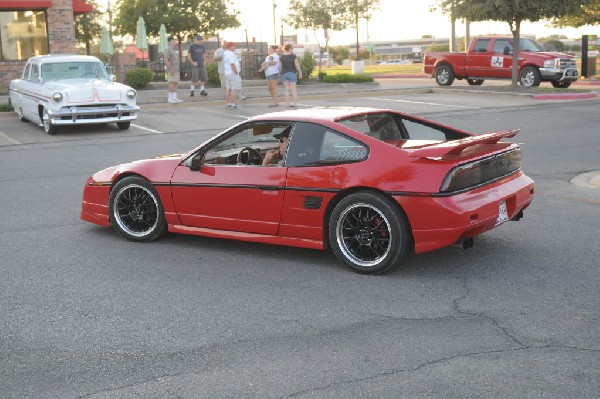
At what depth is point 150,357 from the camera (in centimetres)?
479

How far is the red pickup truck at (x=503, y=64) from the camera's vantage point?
28125 mm

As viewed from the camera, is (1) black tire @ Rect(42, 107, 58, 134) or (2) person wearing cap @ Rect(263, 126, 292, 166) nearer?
(2) person wearing cap @ Rect(263, 126, 292, 166)

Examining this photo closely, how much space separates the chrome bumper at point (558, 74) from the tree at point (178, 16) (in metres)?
29.8

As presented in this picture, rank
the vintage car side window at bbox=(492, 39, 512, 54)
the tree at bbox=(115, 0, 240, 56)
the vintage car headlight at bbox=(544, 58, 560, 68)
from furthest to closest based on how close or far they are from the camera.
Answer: the tree at bbox=(115, 0, 240, 56)
the vintage car side window at bbox=(492, 39, 512, 54)
the vintage car headlight at bbox=(544, 58, 560, 68)

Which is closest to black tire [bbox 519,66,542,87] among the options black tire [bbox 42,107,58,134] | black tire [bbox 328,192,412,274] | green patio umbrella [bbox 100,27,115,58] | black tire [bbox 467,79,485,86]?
black tire [bbox 467,79,485,86]

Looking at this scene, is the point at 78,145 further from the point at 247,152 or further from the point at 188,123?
the point at 247,152

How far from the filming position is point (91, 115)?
1803cm

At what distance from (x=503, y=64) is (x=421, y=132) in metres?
23.0

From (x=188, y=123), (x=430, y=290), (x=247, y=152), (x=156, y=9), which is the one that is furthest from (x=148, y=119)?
(x=156, y=9)

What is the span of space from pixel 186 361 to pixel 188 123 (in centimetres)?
1605

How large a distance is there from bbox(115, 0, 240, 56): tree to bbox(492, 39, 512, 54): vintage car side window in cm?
2782

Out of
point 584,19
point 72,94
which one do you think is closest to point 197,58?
point 72,94

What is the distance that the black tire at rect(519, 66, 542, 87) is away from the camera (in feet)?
93.3

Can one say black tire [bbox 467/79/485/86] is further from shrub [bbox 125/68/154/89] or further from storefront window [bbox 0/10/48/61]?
storefront window [bbox 0/10/48/61]
